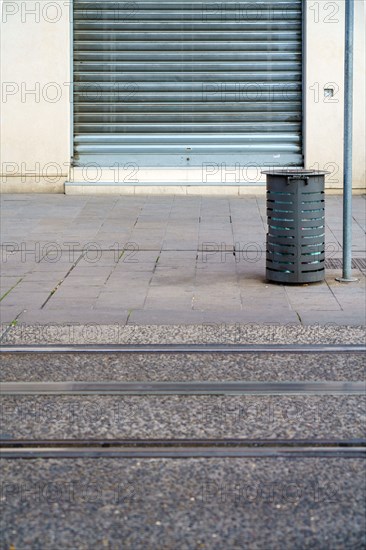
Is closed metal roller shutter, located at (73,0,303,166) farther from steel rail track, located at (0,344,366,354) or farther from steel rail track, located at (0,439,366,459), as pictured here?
steel rail track, located at (0,439,366,459)

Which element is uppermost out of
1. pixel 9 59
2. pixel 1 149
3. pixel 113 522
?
pixel 9 59

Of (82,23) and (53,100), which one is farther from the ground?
(82,23)

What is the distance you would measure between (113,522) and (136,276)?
21.4ft

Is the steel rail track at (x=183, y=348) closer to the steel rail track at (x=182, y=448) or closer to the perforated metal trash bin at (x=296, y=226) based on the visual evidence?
the steel rail track at (x=182, y=448)

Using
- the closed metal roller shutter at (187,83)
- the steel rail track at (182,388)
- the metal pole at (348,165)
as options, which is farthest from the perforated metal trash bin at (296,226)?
the closed metal roller shutter at (187,83)

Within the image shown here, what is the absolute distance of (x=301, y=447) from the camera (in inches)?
229

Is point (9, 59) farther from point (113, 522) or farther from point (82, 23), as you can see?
point (113, 522)

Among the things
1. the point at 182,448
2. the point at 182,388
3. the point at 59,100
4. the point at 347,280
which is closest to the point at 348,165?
the point at 347,280

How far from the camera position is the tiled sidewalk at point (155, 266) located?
9.52 metres

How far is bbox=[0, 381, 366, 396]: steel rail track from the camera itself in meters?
6.92

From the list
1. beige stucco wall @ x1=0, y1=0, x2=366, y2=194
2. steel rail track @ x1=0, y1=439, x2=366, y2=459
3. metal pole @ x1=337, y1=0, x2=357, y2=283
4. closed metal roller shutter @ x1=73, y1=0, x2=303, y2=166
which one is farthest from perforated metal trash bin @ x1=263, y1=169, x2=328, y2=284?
closed metal roller shutter @ x1=73, y1=0, x2=303, y2=166

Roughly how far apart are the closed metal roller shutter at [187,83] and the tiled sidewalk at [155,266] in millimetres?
1498

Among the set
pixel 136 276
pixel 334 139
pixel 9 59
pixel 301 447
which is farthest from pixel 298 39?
pixel 301 447

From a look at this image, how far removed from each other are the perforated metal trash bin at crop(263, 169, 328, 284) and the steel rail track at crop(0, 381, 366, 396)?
11.7ft
